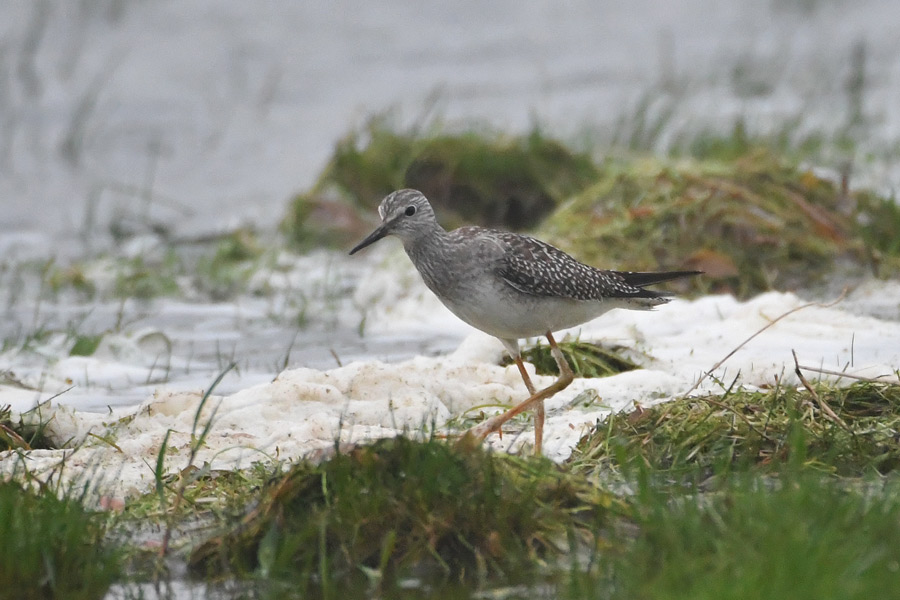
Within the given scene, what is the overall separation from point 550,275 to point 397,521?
200 centimetres

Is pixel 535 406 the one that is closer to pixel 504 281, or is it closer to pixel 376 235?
pixel 504 281

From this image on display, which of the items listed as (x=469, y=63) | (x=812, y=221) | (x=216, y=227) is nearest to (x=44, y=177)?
(x=216, y=227)

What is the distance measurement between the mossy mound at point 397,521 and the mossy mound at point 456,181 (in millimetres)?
7257

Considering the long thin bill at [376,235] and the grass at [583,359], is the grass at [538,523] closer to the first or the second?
the long thin bill at [376,235]

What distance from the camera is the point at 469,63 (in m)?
19.1

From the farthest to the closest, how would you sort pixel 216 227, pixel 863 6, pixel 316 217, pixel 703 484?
1. pixel 863 6
2. pixel 216 227
3. pixel 316 217
4. pixel 703 484

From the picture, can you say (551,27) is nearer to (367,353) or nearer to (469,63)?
(469,63)

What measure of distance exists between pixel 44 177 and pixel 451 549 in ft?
39.5

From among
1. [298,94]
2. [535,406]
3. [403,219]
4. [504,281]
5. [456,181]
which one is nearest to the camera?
[535,406]

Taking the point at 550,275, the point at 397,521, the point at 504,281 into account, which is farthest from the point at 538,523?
the point at 550,275

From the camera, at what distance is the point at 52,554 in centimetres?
374

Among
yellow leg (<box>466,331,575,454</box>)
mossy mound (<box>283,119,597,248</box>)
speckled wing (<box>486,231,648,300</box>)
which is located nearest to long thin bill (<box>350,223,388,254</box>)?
speckled wing (<box>486,231,648,300</box>)

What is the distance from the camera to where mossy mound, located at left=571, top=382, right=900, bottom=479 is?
4.60 metres

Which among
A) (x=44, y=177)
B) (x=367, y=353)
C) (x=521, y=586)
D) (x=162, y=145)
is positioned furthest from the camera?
(x=162, y=145)
